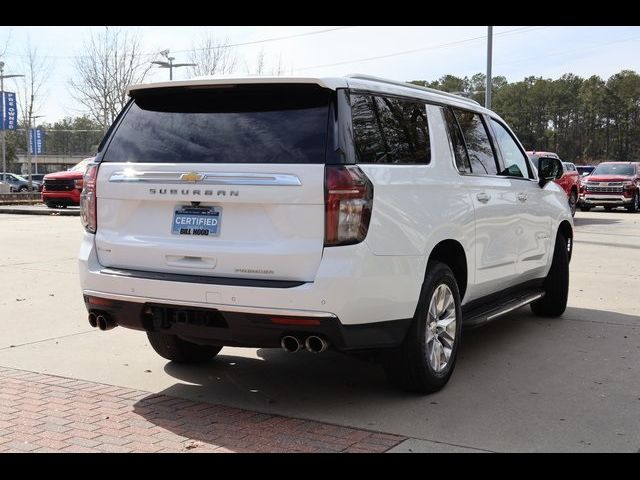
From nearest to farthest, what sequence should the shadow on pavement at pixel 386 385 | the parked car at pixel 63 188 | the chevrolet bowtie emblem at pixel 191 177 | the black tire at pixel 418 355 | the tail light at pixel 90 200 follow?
the chevrolet bowtie emblem at pixel 191 177
the shadow on pavement at pixel 386 385
the black tire at pixel 418 355
the tail light at pixel 90 200
the parked car at pixel 63 188

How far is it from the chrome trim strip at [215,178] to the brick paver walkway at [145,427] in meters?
1.38

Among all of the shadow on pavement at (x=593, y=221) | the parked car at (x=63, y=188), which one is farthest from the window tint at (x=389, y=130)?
the parked car at (x=63, y=188)

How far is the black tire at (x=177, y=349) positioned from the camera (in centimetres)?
561

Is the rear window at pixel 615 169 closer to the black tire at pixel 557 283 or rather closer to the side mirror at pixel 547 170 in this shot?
the black tire at pixel 557 283

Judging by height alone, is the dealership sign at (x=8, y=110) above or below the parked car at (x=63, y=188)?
above

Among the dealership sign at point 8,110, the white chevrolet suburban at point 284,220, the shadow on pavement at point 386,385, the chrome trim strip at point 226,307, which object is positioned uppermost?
the dealership sign at point 8,110

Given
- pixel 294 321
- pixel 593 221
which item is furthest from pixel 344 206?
pixel 593 221

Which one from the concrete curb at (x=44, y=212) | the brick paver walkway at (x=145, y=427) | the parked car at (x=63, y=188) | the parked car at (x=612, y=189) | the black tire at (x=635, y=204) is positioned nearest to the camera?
the brick paver walkway at (x=145, y=427)

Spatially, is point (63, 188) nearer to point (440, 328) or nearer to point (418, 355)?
point (440, 328)

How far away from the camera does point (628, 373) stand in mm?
5531

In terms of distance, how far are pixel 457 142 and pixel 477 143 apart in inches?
18.7
